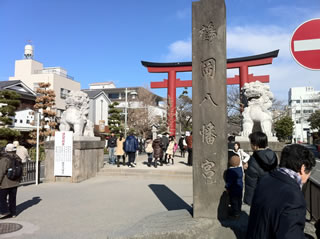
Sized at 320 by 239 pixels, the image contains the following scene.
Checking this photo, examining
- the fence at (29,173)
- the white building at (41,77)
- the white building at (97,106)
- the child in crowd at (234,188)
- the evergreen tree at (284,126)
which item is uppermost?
the white building at (41,77)

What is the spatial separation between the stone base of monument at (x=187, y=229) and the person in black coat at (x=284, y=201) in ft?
5.65

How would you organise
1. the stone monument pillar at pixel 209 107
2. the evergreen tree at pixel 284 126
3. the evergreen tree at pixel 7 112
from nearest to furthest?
the stone monument pillar at pixel 209 107 < the evergreen tree at pixel 7 112 < the evergreen tree at pixel 284 126

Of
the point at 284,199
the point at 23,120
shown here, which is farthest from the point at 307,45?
the point at 23,120

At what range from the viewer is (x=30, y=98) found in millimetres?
26531

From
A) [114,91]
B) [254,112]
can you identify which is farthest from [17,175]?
[114,91]

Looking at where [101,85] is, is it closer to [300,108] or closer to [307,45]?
[300,108]

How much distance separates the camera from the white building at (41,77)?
3133cm

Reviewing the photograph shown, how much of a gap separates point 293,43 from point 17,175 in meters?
5.44

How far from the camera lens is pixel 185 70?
79.6ft

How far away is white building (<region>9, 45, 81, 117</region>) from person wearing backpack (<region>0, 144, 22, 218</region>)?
90.1 ft

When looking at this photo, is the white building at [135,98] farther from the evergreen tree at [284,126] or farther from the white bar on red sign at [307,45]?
the white bar on red sign at [307,45]

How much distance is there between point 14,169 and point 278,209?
5.19 metres

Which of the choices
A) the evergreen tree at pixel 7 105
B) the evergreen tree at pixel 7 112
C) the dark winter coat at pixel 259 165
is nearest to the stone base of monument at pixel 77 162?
the dark winter coat at pixel 259 165

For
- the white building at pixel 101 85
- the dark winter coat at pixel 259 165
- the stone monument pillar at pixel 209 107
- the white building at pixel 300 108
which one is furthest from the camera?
the white building at pixel 101 85
